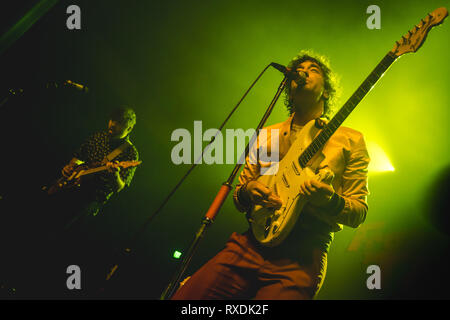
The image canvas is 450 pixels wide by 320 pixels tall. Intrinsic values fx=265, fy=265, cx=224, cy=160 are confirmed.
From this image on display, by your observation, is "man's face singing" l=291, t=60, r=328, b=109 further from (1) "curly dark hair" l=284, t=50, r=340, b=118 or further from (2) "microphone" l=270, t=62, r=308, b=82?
(1) "curly dark hair" l=284, t=50, r=340, b=118

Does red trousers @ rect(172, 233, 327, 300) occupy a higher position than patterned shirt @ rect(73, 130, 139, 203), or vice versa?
patterned shirt @ rect(73, 130, 139, 203)

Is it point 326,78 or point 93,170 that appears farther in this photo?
point 93,170

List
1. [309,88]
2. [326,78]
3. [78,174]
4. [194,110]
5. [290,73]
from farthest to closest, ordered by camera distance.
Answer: [194,110], [78,174], [326,78], [309,88], [290,73]

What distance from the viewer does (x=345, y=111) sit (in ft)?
5.18

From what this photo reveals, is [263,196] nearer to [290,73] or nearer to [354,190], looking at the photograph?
[354,190]

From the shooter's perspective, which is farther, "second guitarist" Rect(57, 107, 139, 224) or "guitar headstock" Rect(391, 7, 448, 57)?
"second guitarist" Rect(57, 107, 139, 224)

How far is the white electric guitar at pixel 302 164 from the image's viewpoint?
142 cm

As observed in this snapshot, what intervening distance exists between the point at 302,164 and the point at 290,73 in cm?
66

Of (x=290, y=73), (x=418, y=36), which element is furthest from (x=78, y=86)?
(x=418, y=36)

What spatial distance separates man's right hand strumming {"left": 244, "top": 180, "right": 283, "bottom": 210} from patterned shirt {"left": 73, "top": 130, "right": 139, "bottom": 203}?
1.99 metres

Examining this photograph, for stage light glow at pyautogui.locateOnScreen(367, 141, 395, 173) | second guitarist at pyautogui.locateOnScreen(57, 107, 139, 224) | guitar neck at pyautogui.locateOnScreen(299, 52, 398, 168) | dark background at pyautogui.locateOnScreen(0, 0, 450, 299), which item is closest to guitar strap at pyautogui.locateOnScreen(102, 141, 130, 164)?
second guitarist at pyautogui.locateOnScreen(57, 107, 139, 224)

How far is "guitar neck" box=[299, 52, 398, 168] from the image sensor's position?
1.58 m
